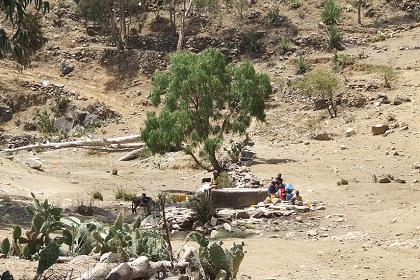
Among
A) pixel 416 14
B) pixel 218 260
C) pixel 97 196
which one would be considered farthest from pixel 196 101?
pixel 416 14

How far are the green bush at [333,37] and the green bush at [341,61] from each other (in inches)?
101

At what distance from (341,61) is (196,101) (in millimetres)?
13824

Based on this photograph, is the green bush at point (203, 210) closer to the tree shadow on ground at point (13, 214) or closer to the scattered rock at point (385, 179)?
the tree shadow on ground at point (13, 214)

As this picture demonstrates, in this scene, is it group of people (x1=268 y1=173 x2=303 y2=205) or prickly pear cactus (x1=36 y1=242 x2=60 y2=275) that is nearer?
prickly pear cactus (x1=36 y1=242 x2=60 y2=275)

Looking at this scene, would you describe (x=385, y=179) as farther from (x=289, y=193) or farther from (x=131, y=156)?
(x=131, y=156)

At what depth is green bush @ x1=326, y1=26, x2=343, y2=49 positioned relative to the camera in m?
Result: 33.7

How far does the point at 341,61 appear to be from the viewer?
102 ft

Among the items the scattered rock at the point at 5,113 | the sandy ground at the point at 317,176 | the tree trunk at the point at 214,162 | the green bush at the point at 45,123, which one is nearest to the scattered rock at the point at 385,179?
the sandy ground at the point at 317,176

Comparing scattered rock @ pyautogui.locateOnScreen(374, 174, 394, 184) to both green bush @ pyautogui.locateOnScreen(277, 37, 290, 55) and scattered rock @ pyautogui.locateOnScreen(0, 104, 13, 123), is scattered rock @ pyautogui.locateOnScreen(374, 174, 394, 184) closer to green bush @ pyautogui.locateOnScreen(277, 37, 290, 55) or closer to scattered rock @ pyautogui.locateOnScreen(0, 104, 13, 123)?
green bush @ pyautogui.locateOnScreen(277, 37, 290, 55)

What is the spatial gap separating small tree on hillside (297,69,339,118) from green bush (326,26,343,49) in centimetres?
577

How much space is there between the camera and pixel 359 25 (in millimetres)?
→ 36625

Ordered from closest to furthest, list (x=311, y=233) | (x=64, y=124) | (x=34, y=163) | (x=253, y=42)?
(x=311, y=233) < (x=34, y=163) < (x=64, y=124) < (x=253, y=42)

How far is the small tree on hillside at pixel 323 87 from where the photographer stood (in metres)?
26.7

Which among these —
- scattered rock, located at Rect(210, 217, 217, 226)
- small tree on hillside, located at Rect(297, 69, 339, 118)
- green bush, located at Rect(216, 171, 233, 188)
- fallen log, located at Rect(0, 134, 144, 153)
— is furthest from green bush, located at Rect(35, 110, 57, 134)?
scattered rock, located at Rect(210, 217, 217, 226)
